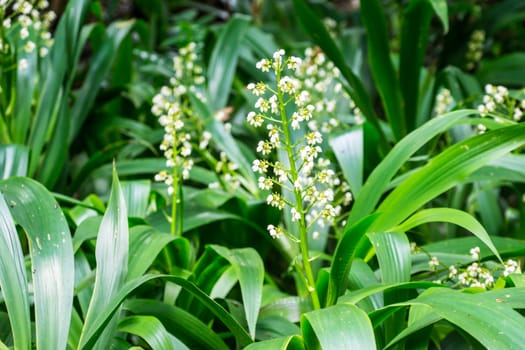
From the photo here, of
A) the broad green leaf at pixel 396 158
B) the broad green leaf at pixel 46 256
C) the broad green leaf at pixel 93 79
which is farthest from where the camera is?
the broad green leaf at pixel 93 79

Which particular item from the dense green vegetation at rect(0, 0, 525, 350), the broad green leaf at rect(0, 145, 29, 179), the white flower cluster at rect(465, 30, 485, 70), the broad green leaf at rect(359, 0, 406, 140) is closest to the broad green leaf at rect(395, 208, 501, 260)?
Result: the dense green vegetation at rect(0, 0, 525, 350)

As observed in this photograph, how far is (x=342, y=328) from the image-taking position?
3.65 feet

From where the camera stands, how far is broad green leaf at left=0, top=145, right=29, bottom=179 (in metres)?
1.90

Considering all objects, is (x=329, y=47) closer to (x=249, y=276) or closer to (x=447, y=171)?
(x=447, y=171)

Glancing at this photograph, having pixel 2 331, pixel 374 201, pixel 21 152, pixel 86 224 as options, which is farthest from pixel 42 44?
pixel 374 201

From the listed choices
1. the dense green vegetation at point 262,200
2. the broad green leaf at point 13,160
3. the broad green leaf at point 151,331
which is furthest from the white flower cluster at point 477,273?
the broad green leaf at point 13,160

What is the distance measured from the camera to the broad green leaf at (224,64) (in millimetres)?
2623

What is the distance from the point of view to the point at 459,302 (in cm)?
112

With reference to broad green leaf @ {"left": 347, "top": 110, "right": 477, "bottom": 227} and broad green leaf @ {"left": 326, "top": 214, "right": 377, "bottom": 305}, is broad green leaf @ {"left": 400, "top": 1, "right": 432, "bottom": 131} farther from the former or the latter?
broad green leaf @ {"left": 326, "top": 214, "right": 377, "bottom": 305}

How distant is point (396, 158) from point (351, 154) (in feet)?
1.17

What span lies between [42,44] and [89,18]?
148cm

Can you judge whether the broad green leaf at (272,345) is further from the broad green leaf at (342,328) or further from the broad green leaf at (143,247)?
the broad green leaf at (143,247)

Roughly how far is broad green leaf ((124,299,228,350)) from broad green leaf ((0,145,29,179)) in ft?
2.14

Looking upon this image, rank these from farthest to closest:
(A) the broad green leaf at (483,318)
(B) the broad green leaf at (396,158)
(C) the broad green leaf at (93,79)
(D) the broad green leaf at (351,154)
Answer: (C) the broad green leaf at (93,79) → (D) the broad green leaf at (351,154) → (B) the broad green leaf at (396,158) → (A) the broad green leaf at (483,318)
